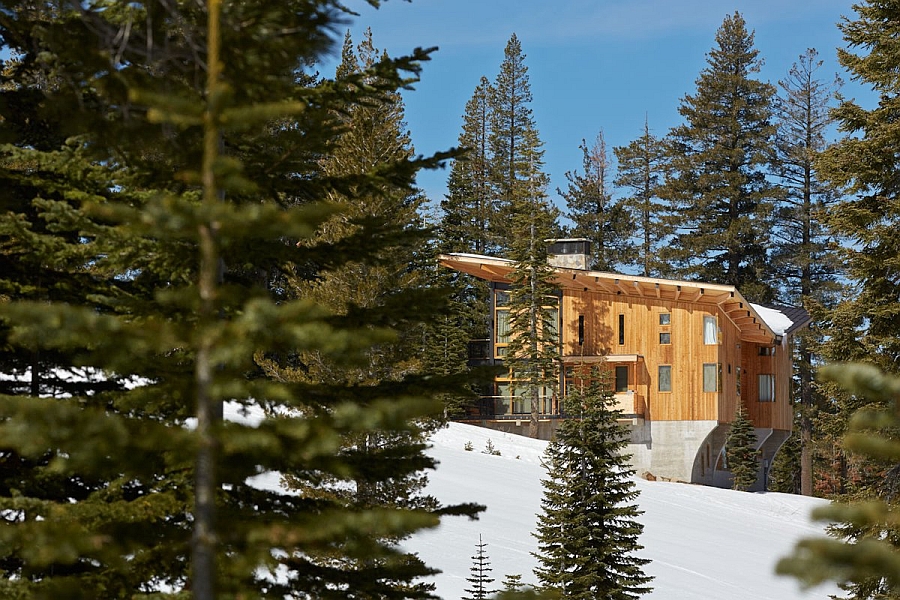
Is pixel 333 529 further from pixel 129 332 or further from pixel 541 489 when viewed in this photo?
pixel 541 489

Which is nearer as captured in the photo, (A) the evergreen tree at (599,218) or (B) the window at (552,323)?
(B) the window at (552,323)

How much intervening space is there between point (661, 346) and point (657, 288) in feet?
7.41

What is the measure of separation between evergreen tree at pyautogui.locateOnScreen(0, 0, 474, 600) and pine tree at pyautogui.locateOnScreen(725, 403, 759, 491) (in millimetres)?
32538

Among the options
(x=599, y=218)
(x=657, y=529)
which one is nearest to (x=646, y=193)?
(x=599, y=218)

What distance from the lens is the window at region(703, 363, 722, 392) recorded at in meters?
37.0

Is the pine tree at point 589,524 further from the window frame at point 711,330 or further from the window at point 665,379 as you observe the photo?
the window at point 665,379

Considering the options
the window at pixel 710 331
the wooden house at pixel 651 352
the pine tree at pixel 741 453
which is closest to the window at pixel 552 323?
the wooden house at pixel 651 352

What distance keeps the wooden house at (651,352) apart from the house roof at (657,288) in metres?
0.04

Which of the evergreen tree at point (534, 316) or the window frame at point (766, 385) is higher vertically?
the evergreen tree at point (534, 316)

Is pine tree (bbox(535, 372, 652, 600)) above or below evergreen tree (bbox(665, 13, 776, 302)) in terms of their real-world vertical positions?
below

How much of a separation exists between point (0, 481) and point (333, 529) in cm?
438

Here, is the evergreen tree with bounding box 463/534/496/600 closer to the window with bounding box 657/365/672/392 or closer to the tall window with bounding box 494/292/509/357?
the window with bounding box 657/365/672/392

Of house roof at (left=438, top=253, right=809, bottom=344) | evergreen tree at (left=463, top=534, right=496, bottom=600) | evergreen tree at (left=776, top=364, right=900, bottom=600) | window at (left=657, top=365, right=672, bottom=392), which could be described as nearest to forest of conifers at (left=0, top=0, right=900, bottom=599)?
evergreen tree at (left=776, top=364, right=900, bottom=600)

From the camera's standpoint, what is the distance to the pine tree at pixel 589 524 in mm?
15227
